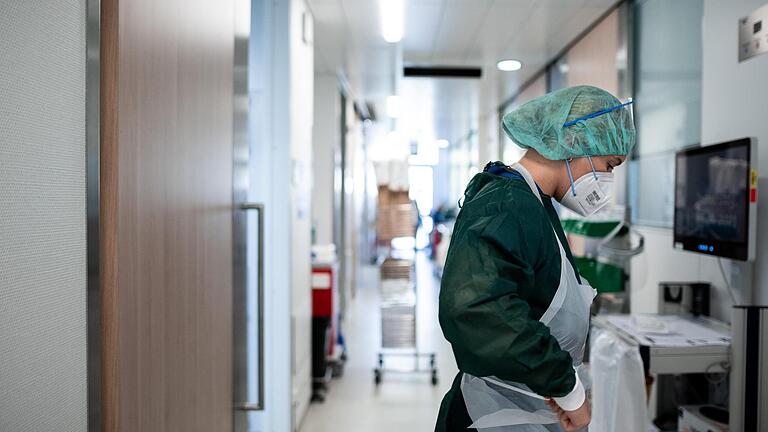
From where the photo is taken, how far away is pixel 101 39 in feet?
3.84

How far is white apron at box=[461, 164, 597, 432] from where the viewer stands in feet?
4.57

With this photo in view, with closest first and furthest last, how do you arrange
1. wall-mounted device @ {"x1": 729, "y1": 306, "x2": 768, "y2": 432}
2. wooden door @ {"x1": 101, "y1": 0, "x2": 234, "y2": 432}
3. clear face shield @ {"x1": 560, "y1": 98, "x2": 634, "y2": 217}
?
wooden door @ {"x1": 101, "y1": 0, "x2": 234, "y2": 432} < clear face shield @ {"x1": 560, "y1": 98, "x2": 634, "y2": 217} < wall-mounted device @ {"x1": 729, "y1": 306, "x2": 768, "y2": 432}

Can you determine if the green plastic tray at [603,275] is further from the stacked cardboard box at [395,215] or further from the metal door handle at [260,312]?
the metal door handle at [260,312]

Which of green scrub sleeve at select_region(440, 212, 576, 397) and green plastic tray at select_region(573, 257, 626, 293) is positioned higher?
green scrub sleeve at select_region(440, 212, 576, 397)

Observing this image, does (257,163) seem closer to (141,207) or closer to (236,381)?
(236,381)

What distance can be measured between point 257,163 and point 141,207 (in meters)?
1.98

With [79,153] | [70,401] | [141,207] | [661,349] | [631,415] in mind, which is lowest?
[631,415]

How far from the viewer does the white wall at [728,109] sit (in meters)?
2.57

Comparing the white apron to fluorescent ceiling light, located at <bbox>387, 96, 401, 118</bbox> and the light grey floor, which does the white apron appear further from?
fluorescent ceiling light, located at <bbox>387, 96, 401, 118</bbox>

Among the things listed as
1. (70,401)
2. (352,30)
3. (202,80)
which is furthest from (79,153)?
(352,30)

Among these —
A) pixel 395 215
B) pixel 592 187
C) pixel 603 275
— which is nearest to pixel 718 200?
pixel 603 275

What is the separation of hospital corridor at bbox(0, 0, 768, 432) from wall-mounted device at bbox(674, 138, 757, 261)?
1cm

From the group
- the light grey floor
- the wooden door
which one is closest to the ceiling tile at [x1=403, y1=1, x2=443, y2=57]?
the wooden door

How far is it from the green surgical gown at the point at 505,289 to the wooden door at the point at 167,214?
687 mm
